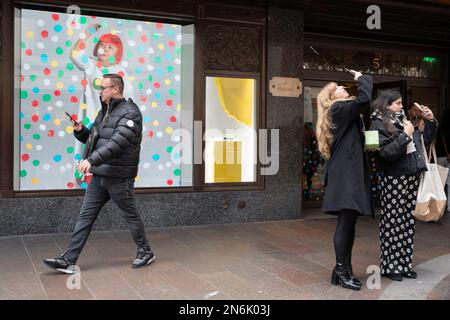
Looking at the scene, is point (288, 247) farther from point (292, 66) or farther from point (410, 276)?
point (292, 66)

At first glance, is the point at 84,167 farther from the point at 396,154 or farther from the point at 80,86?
the point at 396,154

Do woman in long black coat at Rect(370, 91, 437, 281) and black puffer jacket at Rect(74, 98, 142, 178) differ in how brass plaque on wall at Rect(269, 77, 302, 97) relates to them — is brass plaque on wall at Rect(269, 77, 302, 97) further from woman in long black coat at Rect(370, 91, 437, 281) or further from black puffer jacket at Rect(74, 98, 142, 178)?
black puffer jacket at Rect(74, 98, 142, 178)

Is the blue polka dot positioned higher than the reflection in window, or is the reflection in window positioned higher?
the blue polka dot

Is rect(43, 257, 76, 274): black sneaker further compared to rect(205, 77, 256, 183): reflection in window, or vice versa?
rect(205, 77, 256, 183): reflection in window

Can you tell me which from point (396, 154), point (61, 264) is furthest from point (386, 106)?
point (61, 264)

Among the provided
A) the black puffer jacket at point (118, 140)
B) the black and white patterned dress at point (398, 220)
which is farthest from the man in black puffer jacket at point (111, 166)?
the black and white patterned dress at point (398, 220)

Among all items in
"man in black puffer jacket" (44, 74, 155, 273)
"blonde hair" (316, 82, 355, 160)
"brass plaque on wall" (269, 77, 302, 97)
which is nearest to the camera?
"blonde hair" (316, 82, 355, 160)

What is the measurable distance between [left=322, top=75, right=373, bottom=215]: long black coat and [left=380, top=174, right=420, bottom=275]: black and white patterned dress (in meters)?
0.41

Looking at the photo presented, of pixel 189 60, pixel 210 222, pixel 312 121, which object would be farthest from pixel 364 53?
pixel 210 222

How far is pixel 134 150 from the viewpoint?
15.6ft

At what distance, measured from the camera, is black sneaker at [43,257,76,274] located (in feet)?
14.8

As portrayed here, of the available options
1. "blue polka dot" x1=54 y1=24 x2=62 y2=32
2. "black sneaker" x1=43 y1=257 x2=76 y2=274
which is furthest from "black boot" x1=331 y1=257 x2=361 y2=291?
"blue polka dot" x1=54 y1=24 x2=62 y2=32

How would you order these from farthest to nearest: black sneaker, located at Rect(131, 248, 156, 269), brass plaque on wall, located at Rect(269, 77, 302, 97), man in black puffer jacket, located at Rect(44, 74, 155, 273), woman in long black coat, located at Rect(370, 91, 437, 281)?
brass plaque on wall, located at Rect(269, 77, 302, 97) → black sneaker, located at Rect(131, 248, 156, 269) → man in black puffer jacket, located at Rect(44, 74, 155, 273) → woman in long black coat, located at Rect(370, 91, 437, 281)

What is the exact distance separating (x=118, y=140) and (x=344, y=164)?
1991 millimetres
